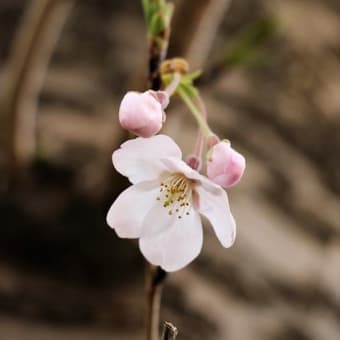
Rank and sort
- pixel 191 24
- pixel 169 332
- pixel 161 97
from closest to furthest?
pixel 169 332 → pixel 161 97 → pixel 191 24

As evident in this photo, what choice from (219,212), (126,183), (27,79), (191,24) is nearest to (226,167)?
(219,212)

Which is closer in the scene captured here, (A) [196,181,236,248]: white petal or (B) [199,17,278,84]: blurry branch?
(A) [196,181,236,248]: white petal

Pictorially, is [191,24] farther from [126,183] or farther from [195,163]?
[195,163]

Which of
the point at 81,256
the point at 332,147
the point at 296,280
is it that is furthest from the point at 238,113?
the point at 81,256

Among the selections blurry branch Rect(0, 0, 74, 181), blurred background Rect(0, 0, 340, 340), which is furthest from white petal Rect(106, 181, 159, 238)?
blurry branch Rect(0, 0, 74, 181)

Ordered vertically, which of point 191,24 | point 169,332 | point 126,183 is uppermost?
point 191,24

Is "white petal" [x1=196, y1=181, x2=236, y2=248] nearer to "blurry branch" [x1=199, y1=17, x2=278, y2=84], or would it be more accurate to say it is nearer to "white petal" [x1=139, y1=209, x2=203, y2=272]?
"white petal" [x1=139, y1=209, x2=203, y2=272]
